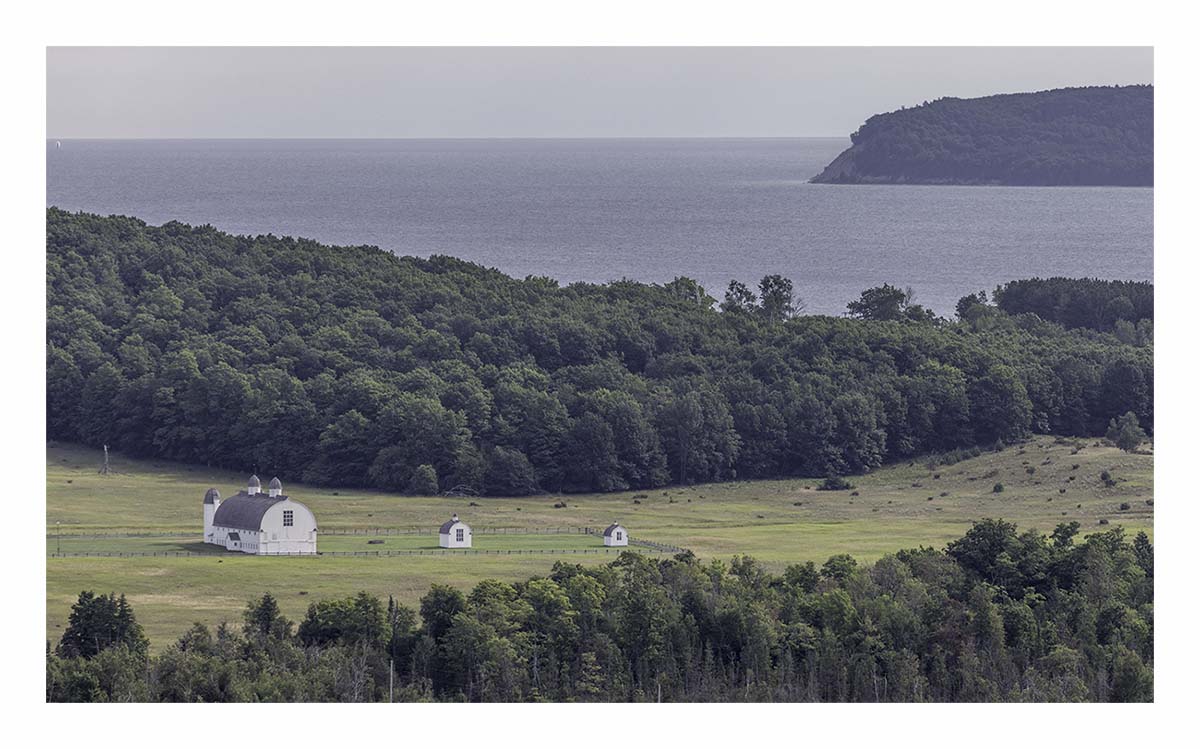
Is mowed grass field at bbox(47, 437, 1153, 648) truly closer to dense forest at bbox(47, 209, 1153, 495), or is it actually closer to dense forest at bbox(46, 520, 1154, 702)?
dense forest at bbox(47, 209, 1153, 495)

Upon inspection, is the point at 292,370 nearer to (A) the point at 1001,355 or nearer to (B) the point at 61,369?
(B) the point at 61,369

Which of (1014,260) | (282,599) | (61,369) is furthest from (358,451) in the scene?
(1014,260)

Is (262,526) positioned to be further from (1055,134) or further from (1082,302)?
(1055,134)

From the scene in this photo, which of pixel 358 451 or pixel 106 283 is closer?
pixel 358 451

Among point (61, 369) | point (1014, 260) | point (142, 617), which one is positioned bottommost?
point (142, 617)

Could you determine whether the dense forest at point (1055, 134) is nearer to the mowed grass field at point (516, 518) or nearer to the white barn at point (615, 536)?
the mowed grass field at point (516, 518)

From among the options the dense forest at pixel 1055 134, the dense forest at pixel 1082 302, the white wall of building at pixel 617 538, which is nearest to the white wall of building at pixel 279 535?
the white wall of building at pixel 617 538

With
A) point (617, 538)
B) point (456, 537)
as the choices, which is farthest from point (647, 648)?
point (617, 538)
